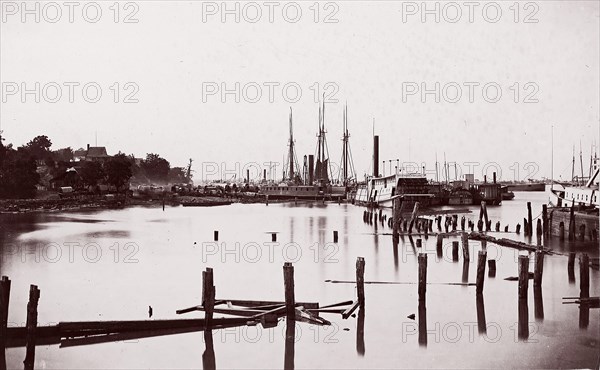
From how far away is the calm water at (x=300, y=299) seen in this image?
530 inches

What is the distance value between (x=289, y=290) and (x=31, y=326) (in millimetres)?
5970

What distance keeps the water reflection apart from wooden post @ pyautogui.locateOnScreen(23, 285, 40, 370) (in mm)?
7123

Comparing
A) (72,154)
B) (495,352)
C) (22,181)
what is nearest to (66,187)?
(72,154)

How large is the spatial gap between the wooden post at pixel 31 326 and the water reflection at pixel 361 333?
712cm

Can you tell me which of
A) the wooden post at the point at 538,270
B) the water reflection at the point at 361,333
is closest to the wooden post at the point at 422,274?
the water reflection at the point at 361,333

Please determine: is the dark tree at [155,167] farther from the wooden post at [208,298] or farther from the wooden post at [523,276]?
the wooden post at [208,298]

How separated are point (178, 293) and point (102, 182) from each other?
61.5m

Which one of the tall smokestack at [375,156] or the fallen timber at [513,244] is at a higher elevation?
the tall smokestack at [375,156]

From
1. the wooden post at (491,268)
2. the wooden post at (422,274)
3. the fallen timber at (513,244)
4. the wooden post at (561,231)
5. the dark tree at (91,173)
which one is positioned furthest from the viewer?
the dark tree at (91,173)

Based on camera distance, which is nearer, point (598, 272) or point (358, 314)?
point (358, 314)

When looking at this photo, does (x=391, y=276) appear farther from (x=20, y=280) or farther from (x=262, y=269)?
(x=20, y=280)

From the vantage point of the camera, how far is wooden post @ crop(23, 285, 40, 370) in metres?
12.8

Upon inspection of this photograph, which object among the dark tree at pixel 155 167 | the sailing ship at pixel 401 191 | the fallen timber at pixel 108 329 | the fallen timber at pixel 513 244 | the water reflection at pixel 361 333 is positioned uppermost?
the dark tree at pixel 155 167

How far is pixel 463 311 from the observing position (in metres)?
17.6
